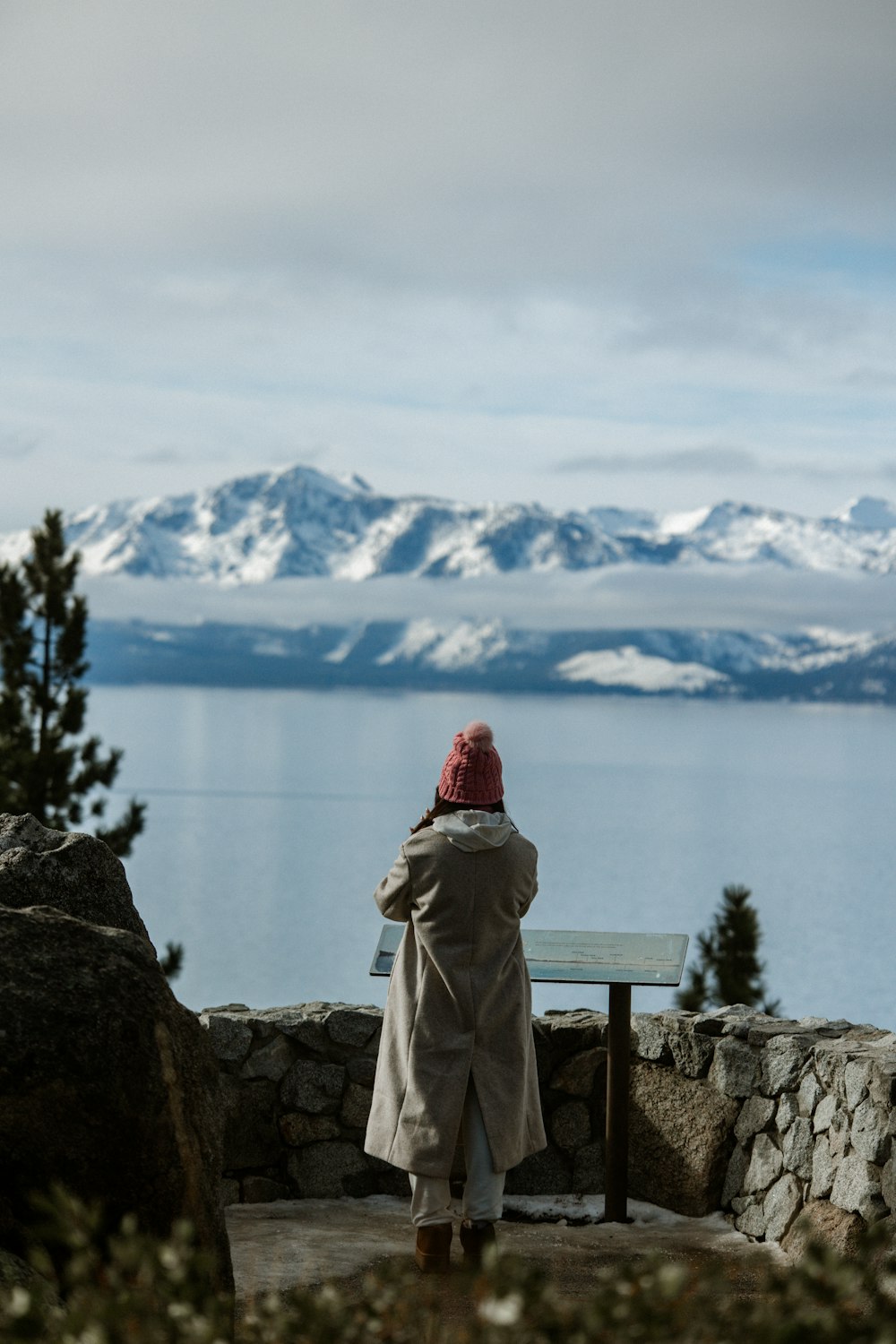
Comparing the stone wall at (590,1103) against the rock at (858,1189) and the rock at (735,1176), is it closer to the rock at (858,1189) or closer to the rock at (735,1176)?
the rock at (735,1176)

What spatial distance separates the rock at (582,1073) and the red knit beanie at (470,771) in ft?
5.95

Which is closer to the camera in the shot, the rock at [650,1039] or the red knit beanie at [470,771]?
the red knit beanie at [470,771]

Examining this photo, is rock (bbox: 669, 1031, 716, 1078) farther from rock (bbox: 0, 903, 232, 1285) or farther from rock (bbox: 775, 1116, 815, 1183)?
rock (bbox: 0, 903, 232, 1285)

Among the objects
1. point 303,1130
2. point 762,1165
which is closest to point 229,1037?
point 303,1130

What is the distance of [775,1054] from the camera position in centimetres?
598

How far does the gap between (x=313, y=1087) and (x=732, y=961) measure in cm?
1152

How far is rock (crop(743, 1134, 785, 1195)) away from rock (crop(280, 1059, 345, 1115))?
1.75m

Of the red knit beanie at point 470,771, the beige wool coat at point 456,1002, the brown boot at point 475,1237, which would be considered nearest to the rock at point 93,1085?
the beige wool coat at point 456,1002

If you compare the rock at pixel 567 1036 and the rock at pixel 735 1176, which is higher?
the rock at pixel 567 1036

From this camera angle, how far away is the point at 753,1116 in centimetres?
607

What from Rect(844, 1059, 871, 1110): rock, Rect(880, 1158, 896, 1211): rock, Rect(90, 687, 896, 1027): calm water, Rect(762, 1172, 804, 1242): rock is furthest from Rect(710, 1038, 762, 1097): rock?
Rect(90, 687, 896, 1027): calm water

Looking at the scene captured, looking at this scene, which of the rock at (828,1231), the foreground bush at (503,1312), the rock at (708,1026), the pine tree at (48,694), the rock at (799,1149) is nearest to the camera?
the foreground bush at (503,1312)

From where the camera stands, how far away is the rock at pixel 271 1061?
258 inches

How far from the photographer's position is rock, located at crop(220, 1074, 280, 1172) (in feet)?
21.3
